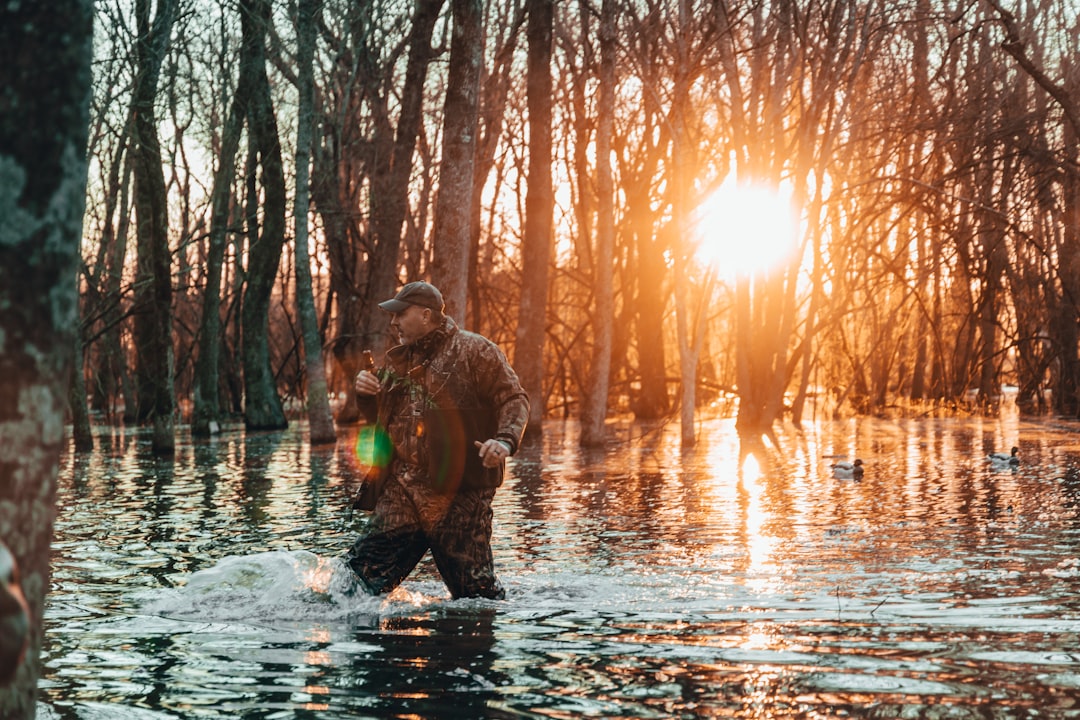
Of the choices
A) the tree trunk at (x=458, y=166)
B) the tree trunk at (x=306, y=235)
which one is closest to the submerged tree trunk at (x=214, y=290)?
the tree trunk at (x=306, y=235)

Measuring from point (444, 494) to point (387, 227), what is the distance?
22.5 m

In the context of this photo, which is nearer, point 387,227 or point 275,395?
point 387,227

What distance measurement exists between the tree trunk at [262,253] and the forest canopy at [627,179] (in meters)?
0.07

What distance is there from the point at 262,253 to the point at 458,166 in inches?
612

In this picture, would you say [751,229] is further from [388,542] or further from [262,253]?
[388,542]

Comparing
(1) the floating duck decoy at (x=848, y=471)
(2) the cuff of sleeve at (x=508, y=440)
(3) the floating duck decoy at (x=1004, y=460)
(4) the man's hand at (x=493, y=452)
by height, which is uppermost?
(2) the cuff of sleeve at (x=508, y=440)

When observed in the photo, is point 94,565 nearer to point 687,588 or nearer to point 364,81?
point 687,588

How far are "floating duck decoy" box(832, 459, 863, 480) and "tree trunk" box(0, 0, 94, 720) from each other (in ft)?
47.4

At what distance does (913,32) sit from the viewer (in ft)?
99.1

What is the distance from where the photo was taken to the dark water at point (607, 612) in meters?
5.77

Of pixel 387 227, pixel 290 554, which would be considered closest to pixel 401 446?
pixel 290 554

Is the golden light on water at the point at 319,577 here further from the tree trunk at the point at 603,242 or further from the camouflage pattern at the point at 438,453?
the tree trunk at the point at 603,242

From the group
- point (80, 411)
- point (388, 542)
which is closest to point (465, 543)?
point (388, 542)

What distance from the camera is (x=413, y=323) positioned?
7.70 metres
